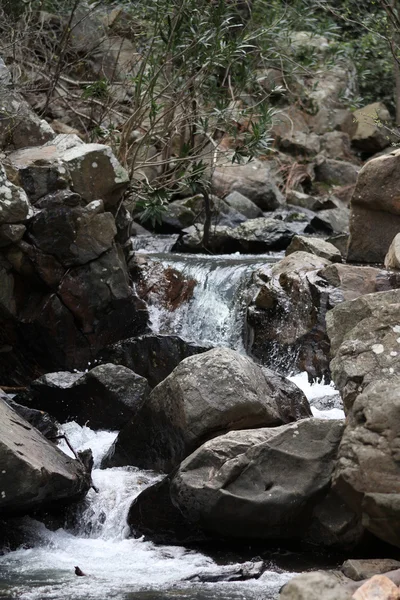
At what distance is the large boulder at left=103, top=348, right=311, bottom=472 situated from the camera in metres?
6.75

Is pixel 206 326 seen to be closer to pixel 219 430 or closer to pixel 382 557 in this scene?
pixel 219 430

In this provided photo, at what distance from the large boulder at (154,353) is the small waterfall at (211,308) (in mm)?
1428

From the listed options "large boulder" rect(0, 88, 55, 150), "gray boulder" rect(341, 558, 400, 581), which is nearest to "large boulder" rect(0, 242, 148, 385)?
"large boulder" rect(0, 88, 55, 150)

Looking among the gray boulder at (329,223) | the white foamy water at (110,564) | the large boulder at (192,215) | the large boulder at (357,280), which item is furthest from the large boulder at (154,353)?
the gray boulder at (329,223)

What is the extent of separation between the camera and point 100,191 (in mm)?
10211

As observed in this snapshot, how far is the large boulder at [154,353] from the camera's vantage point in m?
9.10

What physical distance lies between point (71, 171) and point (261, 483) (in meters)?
5.10

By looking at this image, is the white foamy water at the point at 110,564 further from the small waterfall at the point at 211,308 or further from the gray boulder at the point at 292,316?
the small waterfall at the point at 211,308

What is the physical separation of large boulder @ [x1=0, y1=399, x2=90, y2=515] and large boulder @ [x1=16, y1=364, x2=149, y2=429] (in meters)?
1.37

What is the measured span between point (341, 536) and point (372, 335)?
1362 millimetres

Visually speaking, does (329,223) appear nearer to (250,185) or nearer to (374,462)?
(250,185)

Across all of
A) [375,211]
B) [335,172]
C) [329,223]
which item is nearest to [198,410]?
[375,211]

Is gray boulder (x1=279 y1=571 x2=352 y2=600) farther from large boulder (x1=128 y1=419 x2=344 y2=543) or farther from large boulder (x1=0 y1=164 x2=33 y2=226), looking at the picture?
large boulder (x1=0 y1=164 x2=33 y2=226)

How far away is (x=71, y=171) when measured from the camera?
9.92m
